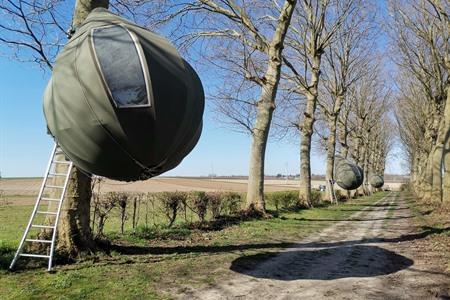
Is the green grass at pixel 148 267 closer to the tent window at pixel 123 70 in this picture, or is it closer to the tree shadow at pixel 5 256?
the tree shadow at pixel 5 256

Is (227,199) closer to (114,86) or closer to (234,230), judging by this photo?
(234,230)

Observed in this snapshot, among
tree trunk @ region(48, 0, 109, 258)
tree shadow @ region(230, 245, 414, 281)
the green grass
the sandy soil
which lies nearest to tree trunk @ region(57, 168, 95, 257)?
tree trunk @ region(48, 0, 109, 258)

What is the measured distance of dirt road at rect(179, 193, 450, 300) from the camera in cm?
663

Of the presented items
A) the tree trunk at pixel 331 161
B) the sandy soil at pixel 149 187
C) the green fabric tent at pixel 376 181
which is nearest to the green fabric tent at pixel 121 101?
the sandy soil at pixel 149 187

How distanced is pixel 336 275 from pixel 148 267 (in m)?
3.22

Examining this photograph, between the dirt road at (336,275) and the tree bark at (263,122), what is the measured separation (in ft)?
16.4

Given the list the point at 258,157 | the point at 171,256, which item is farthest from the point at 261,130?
the point at 171,256

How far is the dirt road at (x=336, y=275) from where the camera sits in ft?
21.7

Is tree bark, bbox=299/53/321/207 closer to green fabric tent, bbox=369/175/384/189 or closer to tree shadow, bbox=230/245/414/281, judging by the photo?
tree shadow, bbox=230/245/414/281

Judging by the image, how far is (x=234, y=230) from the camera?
13.2 meters

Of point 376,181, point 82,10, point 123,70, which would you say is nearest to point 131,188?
point 82,10

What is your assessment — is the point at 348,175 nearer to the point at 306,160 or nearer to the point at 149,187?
the point at 306,160

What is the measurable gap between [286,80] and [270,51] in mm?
9751

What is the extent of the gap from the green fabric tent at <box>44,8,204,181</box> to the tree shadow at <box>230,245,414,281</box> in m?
3.85
